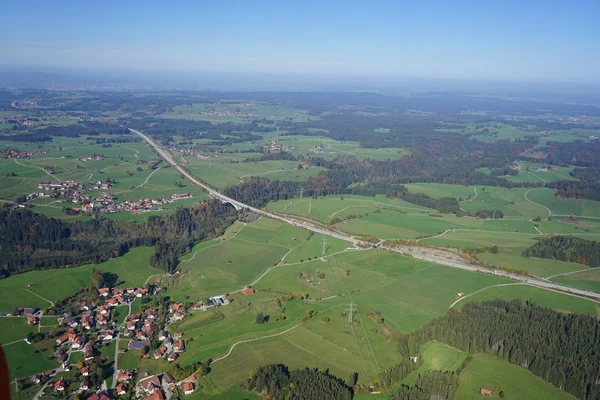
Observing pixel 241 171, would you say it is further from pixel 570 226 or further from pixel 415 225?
pixel 570 226

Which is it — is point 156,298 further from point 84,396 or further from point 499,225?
point 499,225

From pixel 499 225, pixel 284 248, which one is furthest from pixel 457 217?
pixel 284 248

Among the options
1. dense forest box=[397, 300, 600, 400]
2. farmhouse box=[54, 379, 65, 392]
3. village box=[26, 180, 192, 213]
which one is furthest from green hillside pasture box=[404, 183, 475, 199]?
farmhouse box=[54, 379, 65, 392]

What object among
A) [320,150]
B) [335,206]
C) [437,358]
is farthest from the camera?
[320,150]

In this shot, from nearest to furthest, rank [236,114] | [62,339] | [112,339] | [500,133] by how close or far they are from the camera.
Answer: [62,339], [112,339], [500,133], [236,114]

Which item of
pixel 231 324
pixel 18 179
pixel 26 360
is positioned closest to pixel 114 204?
→ pixel 18 179

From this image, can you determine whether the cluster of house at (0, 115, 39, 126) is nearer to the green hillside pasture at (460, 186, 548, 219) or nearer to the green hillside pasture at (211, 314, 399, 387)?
the green hillside pasture at (460, 186, 548, 219)
